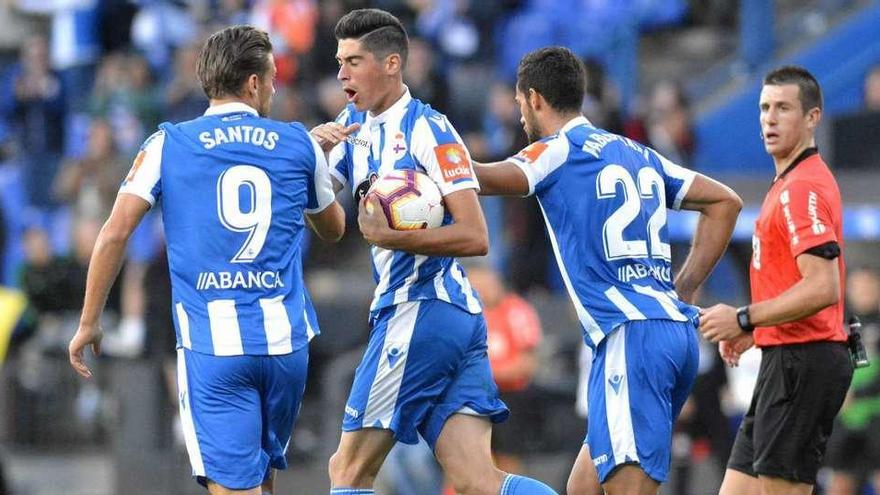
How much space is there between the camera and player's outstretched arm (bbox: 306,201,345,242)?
7680 millimetres

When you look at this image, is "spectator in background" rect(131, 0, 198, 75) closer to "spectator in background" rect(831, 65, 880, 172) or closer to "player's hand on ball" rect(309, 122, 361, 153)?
"spectator in background" rect(831, 65, 880, 172)

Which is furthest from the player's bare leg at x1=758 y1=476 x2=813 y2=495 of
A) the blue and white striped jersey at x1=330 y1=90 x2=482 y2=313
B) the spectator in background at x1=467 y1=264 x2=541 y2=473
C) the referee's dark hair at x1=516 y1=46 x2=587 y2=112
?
the spectator in background at x1=467 y1=264 x2=541 y2=473

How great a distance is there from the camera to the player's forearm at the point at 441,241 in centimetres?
732

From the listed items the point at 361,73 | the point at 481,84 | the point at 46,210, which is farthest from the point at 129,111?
the point at 361,73

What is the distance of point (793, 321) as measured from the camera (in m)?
7.90

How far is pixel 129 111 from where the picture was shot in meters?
18.5

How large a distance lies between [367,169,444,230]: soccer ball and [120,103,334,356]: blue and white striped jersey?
395mm

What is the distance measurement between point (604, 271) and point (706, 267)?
753 mm

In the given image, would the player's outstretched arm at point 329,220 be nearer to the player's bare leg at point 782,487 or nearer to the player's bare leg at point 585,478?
the player's bare leg at point 585,478

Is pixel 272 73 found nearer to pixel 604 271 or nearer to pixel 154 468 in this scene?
pixel 604 271

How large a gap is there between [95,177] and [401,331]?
34.2ft

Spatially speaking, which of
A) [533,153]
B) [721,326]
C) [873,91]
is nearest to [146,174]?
[533,153]

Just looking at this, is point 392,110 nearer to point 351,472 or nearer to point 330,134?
point 330,134

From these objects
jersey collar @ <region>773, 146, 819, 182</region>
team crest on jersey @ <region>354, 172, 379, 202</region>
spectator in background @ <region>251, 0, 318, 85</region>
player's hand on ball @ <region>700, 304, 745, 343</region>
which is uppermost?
spectator in background @ <region>251, 0, 318, 85</region>
